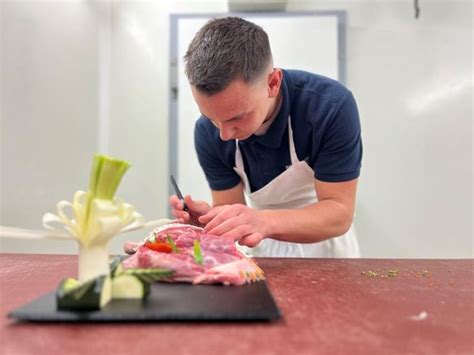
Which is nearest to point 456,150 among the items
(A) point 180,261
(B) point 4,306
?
(A) point 180,261

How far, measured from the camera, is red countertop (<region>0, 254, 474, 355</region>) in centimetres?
50

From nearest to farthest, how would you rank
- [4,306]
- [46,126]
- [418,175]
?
[4,306], [46,126], [418,175]

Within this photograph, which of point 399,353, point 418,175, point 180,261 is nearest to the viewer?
point 399,353

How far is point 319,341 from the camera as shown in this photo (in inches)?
20.4

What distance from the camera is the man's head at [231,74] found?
104 centimetres

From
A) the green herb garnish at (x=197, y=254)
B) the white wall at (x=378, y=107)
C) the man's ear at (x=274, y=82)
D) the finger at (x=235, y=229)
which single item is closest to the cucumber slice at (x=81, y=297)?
the green herb garnish at (x=197, y=254)

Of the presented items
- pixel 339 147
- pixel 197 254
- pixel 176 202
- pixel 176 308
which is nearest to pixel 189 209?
pixel 176 202

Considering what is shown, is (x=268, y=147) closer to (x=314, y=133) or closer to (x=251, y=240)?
(x=314, y=133)

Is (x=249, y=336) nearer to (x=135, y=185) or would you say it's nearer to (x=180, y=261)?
(x=180, y=261)

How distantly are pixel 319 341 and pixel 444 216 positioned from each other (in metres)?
1.92

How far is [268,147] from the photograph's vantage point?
1.33 meters

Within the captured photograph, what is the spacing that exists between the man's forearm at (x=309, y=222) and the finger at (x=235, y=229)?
0.10m

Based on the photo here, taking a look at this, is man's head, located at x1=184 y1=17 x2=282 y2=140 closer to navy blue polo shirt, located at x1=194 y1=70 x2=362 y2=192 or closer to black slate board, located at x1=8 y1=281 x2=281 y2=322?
navy blue polo shirt, located at x1=194 y1=70 x2=362 y2=192

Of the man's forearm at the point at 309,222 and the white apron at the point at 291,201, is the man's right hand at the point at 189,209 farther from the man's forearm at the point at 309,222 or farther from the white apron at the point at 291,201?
the white apron at the point at 291,201
